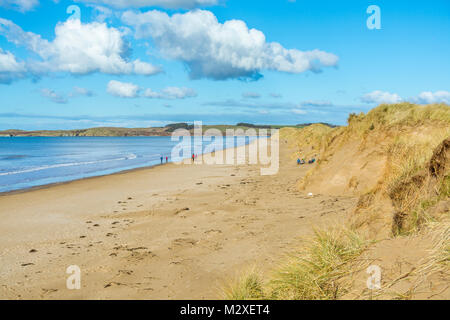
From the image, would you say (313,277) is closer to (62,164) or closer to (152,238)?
(152,238)

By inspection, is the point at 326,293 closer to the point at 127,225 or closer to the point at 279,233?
the point at 279,233

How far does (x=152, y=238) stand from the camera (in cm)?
887

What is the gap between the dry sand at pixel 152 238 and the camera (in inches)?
241

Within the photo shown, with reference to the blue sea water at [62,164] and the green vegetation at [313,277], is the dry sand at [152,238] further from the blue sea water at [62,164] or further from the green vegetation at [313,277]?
the blue sea water at [62,164]

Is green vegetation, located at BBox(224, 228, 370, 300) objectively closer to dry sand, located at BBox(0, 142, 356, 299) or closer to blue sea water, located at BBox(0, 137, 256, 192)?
dry sand, located at BBox(0, 142, 356, 299)

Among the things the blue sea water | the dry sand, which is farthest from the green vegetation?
the blue sea water

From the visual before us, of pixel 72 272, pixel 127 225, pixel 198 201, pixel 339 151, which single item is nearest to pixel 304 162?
pixel 339 151

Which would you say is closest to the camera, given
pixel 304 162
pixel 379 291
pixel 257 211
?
pixel 379 291

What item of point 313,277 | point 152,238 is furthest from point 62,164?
point 313,277

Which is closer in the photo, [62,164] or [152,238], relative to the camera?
[152,238]

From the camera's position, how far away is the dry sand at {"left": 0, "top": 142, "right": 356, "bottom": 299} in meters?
6.11

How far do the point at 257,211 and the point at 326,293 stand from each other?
23.8 ft

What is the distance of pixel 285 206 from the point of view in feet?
38.5

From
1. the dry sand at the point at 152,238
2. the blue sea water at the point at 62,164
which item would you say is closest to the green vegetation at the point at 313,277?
the dry sand at the point at 152,238
